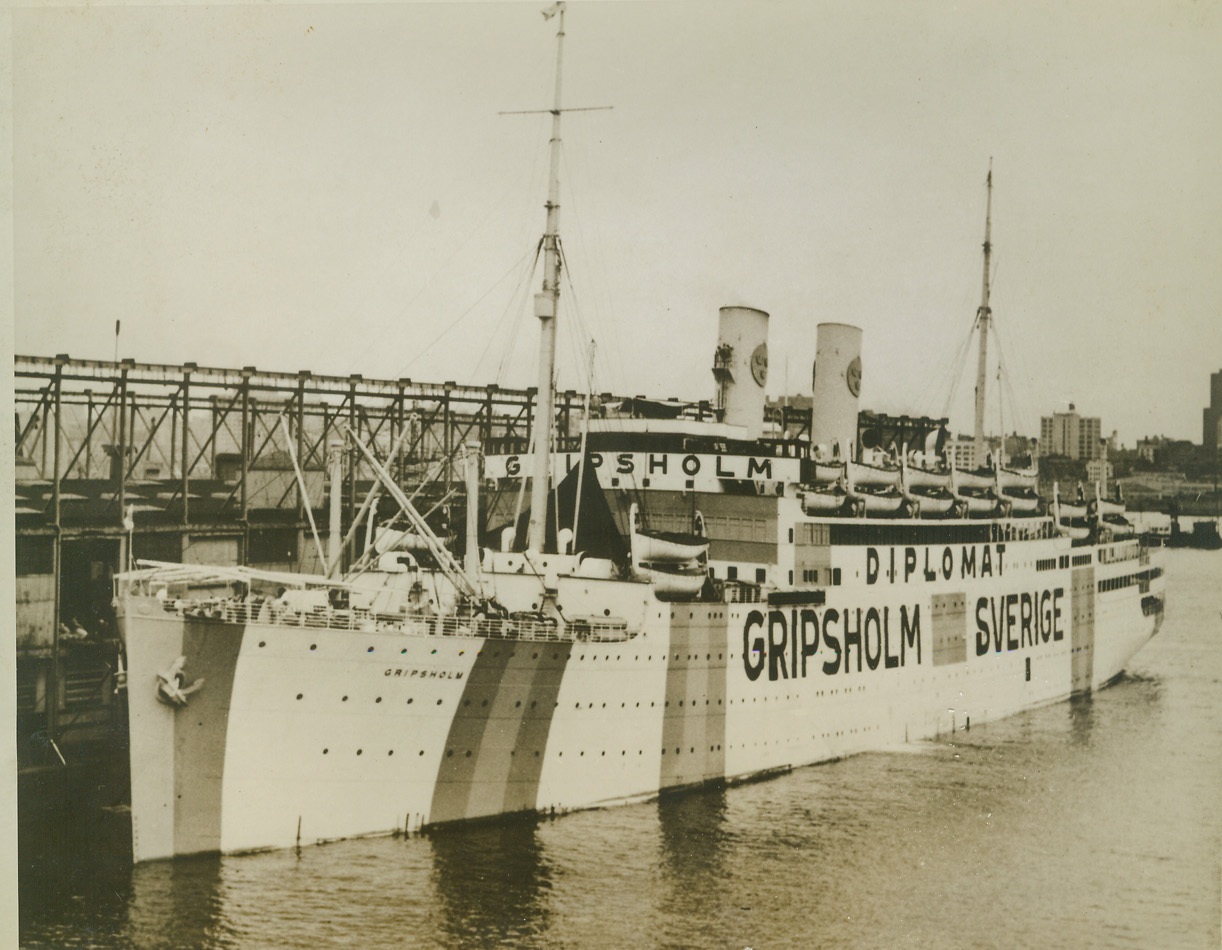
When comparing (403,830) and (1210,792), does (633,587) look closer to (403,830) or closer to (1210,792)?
(403,830)

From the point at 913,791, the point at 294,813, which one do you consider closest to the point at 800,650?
the point at 913,791

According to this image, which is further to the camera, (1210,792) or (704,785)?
(1210,792)

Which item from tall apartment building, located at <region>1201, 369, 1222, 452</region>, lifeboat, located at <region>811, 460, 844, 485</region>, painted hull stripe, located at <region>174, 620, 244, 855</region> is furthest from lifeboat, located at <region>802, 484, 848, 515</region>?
painted hull stripe, located at <region>174, 620, 244, 855</region>

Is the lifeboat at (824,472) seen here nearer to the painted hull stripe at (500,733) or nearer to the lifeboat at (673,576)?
the lifeboat at (673,576)

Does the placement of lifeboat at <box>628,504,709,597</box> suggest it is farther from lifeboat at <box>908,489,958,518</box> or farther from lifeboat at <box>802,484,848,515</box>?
lifeboat at <box>908,489,958,518</box>

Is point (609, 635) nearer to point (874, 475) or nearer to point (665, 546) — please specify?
point (665, 546)

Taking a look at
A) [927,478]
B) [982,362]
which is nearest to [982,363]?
[982,362]
